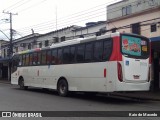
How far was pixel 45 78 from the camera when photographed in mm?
21438

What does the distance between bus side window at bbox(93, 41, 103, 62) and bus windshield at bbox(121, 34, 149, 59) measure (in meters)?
1.22

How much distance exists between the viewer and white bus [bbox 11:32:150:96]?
49.5 feet

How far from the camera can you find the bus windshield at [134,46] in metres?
15.4

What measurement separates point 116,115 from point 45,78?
423 inches

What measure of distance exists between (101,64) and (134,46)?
183 centimetres

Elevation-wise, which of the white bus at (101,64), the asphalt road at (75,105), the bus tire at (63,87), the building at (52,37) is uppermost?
the building at (52,37)

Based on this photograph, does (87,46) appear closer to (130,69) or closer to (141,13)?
(130,69)

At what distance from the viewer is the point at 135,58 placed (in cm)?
1562

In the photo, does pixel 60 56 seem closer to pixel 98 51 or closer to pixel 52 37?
pixel 98 51

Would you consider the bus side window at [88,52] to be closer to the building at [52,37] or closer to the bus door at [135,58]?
the bus door at [135,58]

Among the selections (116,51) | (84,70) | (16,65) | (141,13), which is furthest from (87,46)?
(141,13)

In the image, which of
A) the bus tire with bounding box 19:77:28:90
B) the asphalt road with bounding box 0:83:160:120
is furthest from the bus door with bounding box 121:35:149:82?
the bus tire with bounding box 19:77:28:90

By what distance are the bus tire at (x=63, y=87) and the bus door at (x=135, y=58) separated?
15.7 feet

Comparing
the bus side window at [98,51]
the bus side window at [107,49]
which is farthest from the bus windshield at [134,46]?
the bus side window at [98,51]
